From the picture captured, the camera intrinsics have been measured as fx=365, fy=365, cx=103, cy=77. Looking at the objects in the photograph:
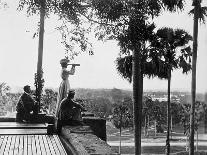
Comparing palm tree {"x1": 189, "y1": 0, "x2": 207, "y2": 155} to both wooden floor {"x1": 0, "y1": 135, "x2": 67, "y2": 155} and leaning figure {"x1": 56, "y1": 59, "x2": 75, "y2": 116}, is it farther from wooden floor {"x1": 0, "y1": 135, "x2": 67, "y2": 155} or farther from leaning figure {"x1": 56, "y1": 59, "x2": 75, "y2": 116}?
wooden floor {"x1": 0, "y1": 135, "x2": 67, "y2": 155}

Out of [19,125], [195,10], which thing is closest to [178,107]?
[195,10]

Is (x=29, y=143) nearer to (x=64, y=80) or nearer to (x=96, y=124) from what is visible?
(x=64, y=80)

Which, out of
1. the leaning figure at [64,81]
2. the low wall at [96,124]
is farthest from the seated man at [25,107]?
the low wall at [96,124]

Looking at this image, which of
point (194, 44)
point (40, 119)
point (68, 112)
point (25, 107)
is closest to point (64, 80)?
point (68, 112)

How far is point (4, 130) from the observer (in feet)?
34.8

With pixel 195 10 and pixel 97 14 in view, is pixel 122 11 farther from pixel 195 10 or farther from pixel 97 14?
pixel 195 10

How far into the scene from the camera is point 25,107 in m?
12.4

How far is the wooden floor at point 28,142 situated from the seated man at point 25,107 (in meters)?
1.24

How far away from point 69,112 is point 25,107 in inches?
123

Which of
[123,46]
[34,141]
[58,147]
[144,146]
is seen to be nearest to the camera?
[58,147]

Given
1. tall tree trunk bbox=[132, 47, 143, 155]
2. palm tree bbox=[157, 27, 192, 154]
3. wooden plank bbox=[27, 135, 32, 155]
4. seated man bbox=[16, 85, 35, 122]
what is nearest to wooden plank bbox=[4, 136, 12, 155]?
wooden plank bbox=[27, 135, 32, 155]

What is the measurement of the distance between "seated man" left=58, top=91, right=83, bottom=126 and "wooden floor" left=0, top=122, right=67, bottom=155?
52 centimetres

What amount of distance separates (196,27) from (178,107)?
67.2 metres

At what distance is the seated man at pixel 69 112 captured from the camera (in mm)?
9727
